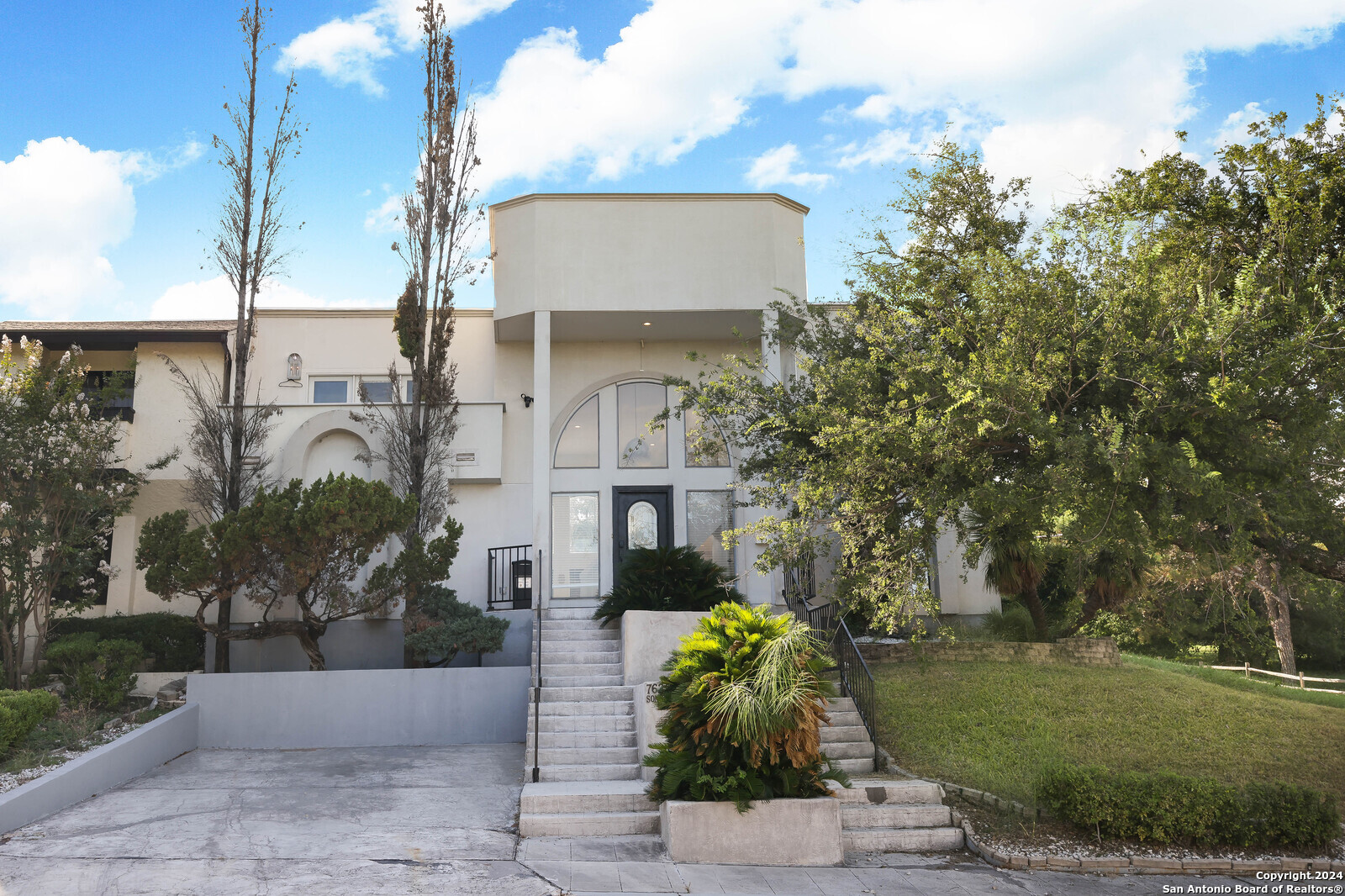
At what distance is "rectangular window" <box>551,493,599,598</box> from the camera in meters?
15.9

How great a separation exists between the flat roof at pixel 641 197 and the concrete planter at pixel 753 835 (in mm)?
10817

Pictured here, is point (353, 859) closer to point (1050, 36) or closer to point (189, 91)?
point (1050, 36)

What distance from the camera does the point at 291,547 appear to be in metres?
11.9

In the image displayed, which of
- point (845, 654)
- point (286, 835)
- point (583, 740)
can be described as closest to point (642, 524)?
point (845, 654)

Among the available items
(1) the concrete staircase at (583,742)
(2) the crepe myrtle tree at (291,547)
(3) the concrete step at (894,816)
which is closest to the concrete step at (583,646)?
(1) the concrete staircase at (583,742)

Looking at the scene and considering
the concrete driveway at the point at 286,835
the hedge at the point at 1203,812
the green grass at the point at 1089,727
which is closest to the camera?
the concrete driveway at the point at 286,835

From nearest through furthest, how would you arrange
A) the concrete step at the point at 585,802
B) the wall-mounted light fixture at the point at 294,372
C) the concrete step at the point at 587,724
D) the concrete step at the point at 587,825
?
the concrete step at the point at 587,825 < the concrete step at the point at 585,802 < the concrete step at the point at 587,724 < the wall-mounted light fixture at the point at 294,372

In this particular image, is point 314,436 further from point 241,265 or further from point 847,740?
point 847,740

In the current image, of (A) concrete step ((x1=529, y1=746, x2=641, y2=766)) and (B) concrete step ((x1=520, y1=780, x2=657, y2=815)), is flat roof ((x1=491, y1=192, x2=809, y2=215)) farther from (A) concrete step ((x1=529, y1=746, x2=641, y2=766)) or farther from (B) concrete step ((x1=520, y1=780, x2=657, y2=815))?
(B) concrete step ((x1=520, y1=780, x2=657, y2=815))

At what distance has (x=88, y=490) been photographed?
41.0 feet

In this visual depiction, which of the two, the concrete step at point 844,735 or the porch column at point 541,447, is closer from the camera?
the concrete step at point 844,735

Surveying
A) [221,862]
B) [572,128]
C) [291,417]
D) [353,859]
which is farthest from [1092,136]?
[291,417]

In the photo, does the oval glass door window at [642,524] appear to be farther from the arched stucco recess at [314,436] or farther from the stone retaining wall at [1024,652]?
the stone retaining wall at [1024,652]

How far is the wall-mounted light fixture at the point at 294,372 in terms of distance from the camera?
53.7 ft
